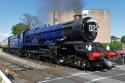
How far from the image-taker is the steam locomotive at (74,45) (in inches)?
788

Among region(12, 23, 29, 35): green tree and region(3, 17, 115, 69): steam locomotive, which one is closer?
region(3, 17, 115, 69): steam locomotive

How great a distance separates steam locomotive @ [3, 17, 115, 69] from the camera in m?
20.0

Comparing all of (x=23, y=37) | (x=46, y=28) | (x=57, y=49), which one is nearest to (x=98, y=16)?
(x=23, y=37)

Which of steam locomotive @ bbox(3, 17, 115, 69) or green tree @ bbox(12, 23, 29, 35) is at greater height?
green tree @ bbox(12, 23, 29, 35)

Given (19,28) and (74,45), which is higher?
(19,28)

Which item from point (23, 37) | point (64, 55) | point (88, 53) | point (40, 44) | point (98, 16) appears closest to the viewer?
point (88, 53)

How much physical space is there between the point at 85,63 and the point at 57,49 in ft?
12.6

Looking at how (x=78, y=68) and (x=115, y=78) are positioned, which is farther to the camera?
(x=78, y=68)

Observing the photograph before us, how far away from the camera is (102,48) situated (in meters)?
20.6

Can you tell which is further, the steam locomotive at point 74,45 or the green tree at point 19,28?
the green tree at point 19,28

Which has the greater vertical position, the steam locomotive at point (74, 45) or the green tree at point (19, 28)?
the green tree at point (19, 28)

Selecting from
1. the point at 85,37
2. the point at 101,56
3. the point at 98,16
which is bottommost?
the point at 101,56

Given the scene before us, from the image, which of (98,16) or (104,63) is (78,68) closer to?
(104,63)

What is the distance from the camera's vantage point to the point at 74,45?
69.5 ft
